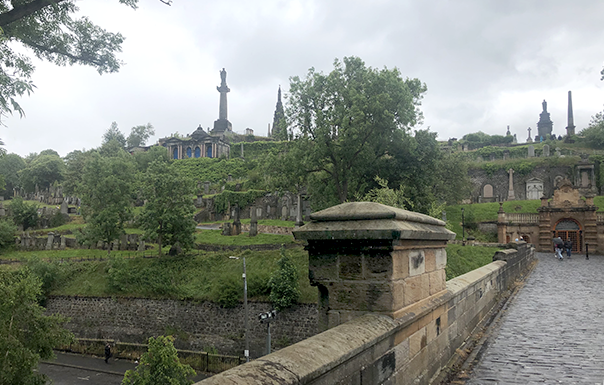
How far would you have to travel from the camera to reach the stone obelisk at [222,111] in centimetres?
9944

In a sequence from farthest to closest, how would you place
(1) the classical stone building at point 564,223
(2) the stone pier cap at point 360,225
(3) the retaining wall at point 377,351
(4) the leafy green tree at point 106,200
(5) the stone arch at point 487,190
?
1. (5) the stone arch at point 487,190
2. (4) the leafy green tree at point 106,200
3. (1) the classical stone building at point 564,223
4. (2) the stone pier cap at point 360,225
5. (3) the retaining wall at point 377,351

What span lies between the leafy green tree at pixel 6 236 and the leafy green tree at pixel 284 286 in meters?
32.8

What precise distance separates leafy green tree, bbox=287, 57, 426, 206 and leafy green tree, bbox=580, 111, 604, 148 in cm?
5032

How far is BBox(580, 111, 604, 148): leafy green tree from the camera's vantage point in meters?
67.1

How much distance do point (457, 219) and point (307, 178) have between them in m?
22.3

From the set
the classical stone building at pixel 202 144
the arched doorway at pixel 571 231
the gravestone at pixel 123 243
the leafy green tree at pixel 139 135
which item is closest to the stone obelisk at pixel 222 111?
the classical stone building at pixel 202 144

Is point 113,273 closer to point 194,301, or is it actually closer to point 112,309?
point 112,309

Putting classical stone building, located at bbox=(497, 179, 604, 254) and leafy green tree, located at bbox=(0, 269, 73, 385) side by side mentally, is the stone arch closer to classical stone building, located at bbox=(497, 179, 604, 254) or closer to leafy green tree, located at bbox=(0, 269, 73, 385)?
classical stone building, located at bbox=(497, 179, 604, 254)

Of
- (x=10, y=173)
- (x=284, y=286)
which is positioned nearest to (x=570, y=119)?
(x=284, y=286)

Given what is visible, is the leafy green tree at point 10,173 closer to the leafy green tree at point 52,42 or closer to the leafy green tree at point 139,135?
the leafy green tree at point 139,135

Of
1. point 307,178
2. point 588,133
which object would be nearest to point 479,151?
point 588,133

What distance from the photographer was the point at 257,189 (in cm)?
6088

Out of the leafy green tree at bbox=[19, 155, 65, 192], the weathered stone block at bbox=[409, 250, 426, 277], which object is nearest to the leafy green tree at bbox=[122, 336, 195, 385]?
the weathered stone block at bbox=[409, 250, 426, 277]

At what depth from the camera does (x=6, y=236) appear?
4256 cm
